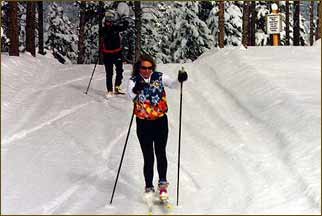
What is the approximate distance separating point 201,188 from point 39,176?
2.49m

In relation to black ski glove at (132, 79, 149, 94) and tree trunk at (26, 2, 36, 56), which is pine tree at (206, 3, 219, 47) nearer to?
tree trunk at (26, 2, 36, 56)

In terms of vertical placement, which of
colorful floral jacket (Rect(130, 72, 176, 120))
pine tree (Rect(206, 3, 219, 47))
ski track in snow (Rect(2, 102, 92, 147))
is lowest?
ski track in snow (Rect(2, 102, 92, 147))

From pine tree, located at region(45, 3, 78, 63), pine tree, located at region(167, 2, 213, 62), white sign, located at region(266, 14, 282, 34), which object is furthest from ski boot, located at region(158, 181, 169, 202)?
pine tree, located at region(45, 3, 78, 63)

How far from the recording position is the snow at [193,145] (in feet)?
23.6

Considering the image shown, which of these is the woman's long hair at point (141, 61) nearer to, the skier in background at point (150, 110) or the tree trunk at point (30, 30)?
the skier in background at point (150, 110)

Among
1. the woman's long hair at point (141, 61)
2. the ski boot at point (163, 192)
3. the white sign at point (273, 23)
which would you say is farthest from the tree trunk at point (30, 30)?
the ski boot at point (163, 192)

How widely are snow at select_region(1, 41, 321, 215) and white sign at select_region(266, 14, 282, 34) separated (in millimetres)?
3018

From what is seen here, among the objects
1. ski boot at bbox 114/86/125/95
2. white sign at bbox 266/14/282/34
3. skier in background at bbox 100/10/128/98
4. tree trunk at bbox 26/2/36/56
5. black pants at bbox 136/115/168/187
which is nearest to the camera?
black pants at bbox 136/115/168/187

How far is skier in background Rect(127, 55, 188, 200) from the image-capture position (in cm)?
708

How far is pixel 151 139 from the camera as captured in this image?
720cm

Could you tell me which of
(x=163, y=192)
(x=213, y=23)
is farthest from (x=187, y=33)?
(x=163, y=192)

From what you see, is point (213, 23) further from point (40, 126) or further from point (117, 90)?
point (40, 126)

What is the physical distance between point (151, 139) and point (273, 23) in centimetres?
1279

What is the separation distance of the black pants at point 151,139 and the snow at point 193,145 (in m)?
0.47
